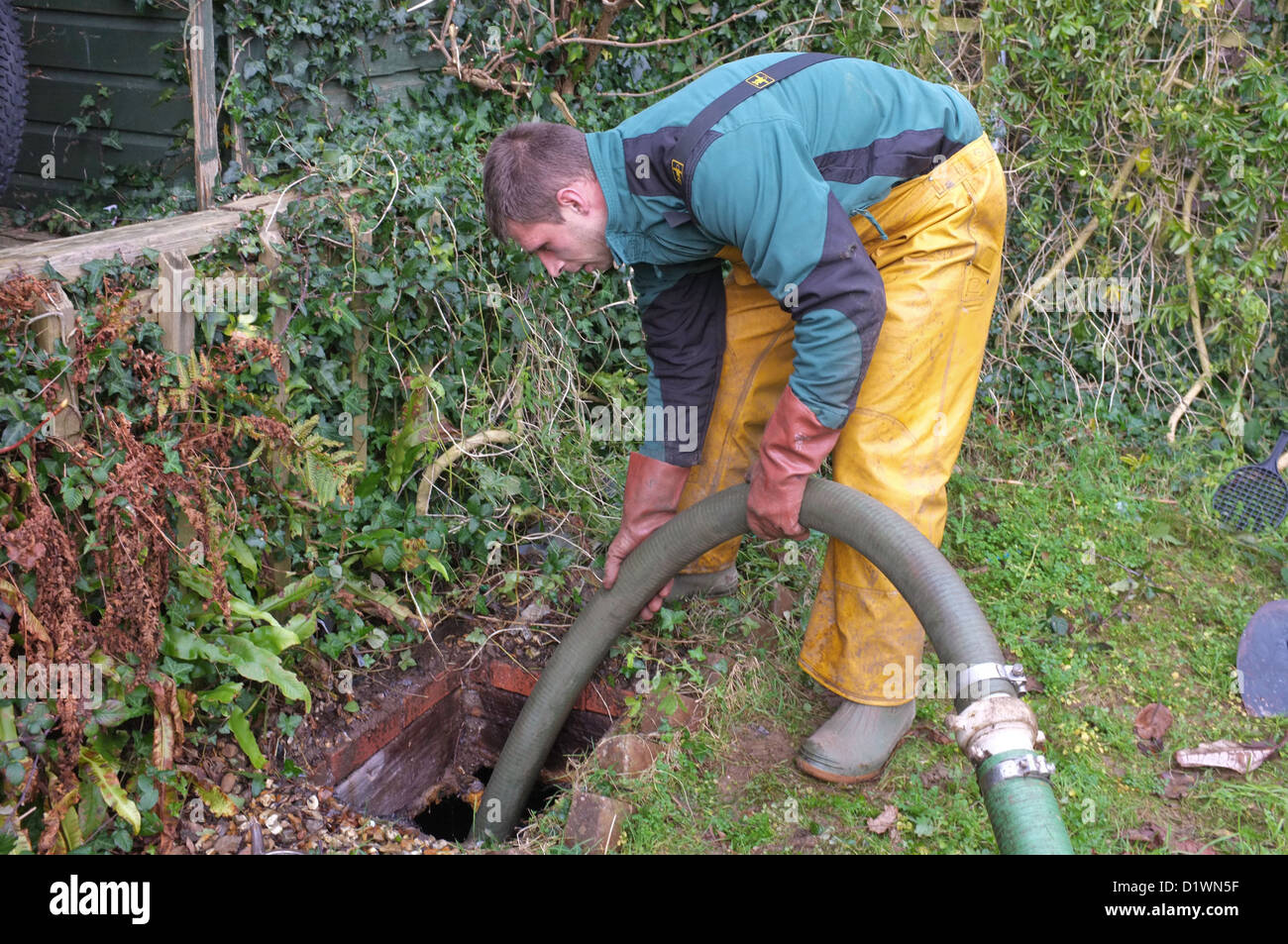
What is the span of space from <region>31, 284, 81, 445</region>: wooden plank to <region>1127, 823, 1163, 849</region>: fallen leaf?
3.00 m

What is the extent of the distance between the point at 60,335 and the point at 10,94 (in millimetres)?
1381

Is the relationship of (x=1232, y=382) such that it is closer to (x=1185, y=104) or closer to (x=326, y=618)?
(x=1185, y=104)

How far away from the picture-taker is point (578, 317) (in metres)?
4.20

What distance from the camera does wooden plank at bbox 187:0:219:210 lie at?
3189 millimetres

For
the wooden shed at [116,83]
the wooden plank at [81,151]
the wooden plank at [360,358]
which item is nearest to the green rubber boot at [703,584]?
the wooden plank at [360,358]

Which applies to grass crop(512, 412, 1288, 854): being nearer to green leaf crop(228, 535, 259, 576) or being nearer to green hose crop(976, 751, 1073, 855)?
green hose crop(976, 751, 1073, 855)

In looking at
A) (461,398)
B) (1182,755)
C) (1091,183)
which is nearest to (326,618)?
(461,398)

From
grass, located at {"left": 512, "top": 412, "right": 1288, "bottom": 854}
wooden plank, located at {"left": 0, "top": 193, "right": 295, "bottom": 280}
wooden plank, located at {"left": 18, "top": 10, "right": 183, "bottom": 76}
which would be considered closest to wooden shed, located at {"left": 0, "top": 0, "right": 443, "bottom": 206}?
wooden plank, located at {"left": 18, "top": 10, "right": 183, "bottom": 76}

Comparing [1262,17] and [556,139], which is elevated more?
[1262,17]

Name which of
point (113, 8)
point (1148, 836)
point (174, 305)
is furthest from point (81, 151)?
point (1148, 836)

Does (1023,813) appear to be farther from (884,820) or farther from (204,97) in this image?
(204,97)

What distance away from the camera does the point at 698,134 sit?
7.80 feet

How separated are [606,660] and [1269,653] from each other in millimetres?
2317
